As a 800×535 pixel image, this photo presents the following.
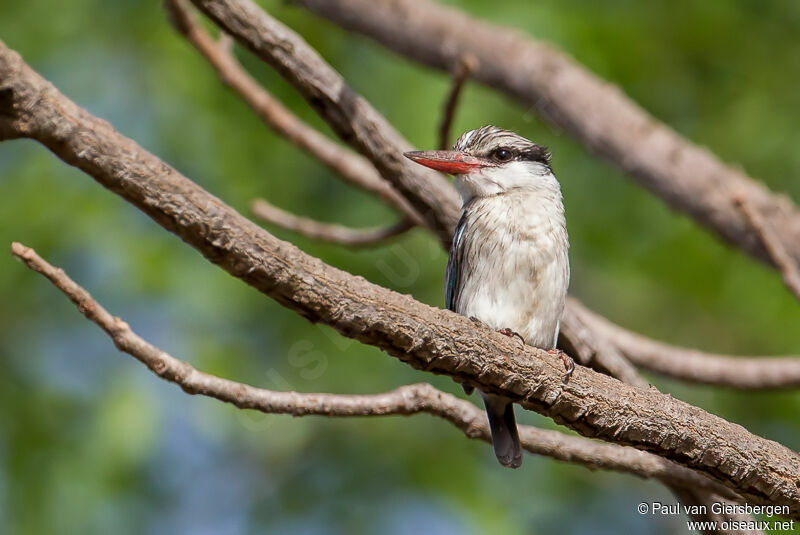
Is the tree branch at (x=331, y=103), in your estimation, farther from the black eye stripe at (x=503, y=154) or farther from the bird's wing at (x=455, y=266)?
the black eye stripe at (x=503, y=154)

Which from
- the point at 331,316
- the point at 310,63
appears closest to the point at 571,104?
the point at 310,63

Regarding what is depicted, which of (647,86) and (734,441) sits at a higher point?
(647,86)

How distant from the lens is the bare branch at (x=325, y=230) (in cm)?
404

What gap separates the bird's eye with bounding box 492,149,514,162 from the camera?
3.83 meters

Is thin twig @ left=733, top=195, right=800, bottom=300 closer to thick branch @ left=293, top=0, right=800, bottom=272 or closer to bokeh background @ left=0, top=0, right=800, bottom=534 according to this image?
thick branch @ left=293, top=0, right=800, bottom=272

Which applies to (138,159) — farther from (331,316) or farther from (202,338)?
(202,338)

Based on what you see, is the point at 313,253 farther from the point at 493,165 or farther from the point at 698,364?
the point at 698,364

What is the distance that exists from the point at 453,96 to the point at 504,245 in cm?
57

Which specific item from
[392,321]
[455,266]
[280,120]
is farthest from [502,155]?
[392,321]

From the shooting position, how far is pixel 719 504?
327cm

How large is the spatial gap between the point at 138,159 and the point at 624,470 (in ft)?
6.46

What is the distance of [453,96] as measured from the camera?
3.62m

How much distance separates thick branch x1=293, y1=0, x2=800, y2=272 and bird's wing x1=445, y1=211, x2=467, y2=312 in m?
1.09

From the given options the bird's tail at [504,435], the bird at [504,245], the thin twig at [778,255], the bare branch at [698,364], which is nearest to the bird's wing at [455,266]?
the bird at [504,245]
